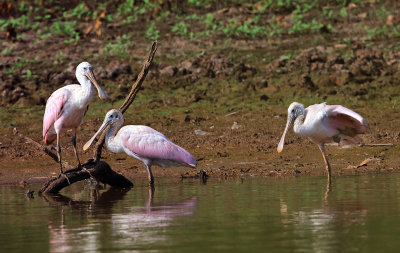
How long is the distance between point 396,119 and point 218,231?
29.7 ft

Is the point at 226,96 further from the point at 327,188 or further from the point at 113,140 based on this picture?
the point at 327,188

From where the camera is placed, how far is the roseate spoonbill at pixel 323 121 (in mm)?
12242

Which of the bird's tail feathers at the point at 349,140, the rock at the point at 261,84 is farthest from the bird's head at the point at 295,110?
the rock at the point at 261,84

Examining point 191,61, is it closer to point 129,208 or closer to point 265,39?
point 265,39

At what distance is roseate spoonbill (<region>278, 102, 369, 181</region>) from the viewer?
482 inches

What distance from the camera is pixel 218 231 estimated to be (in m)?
8.02

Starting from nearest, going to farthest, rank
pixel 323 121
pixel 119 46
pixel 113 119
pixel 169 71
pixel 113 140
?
pixel 113 140 → pixel 113 119 → pixel 323 121 → pixel 169 71 → pixel 119 46

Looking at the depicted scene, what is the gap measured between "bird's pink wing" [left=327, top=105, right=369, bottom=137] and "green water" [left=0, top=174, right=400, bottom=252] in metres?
0.75

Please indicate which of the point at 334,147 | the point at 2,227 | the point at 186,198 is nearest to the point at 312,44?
the point at 334,147

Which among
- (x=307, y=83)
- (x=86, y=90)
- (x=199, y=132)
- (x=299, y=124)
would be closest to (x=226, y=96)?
(x=307, y=83)

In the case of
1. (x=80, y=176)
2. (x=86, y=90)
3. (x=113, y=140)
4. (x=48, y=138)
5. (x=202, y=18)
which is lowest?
(x=80, y=176)

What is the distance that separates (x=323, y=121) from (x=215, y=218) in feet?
12.9

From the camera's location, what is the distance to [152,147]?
39.4 feet

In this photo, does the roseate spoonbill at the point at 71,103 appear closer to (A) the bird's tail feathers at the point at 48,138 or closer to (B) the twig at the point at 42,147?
(B) the twig at the point at 42,147
